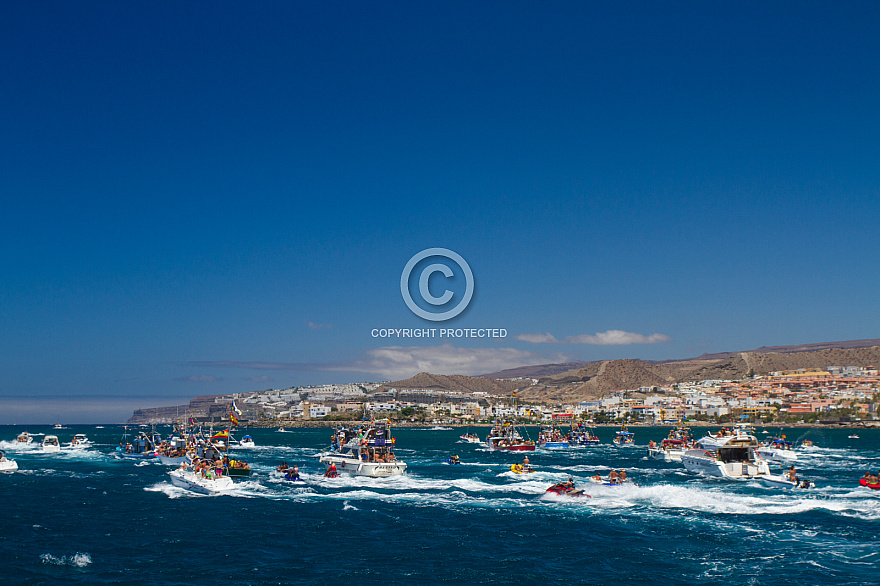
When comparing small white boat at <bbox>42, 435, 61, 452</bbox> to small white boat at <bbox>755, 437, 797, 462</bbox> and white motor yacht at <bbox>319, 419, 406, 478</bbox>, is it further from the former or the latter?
small white boat at <bbox>755, 437, 797, 462</bbox>

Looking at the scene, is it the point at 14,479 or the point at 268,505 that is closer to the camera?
the point at 268,505

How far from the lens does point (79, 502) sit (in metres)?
57.5

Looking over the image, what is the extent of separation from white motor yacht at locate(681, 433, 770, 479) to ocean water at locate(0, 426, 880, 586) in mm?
3387

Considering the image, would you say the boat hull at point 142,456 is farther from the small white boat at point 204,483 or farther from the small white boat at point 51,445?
the small white boat at point 204,483

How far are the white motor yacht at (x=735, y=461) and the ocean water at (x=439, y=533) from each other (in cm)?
339

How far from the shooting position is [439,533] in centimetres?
4334

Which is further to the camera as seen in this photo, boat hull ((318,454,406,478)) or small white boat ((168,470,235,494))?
boat hull ((318,454,406,478))

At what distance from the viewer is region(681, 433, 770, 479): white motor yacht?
7125cm

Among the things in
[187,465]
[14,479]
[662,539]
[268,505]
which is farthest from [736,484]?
[14,479]

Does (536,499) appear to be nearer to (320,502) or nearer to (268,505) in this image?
(320,502)

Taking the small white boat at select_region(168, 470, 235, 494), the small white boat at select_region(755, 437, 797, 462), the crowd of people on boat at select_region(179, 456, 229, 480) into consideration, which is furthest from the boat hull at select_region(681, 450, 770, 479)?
the crowd of people on boat at select_region(179, 456, 229, 480)

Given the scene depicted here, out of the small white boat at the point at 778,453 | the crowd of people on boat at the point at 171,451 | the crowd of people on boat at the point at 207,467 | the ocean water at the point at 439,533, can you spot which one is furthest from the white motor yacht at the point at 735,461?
the crowd of people on boat at the point at 171,451

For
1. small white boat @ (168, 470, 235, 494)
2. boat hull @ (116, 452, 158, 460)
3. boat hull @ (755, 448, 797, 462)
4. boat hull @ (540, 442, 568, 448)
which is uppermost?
small white boat @ (168, 470, 235, 494)

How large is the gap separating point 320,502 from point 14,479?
43.3 metres
